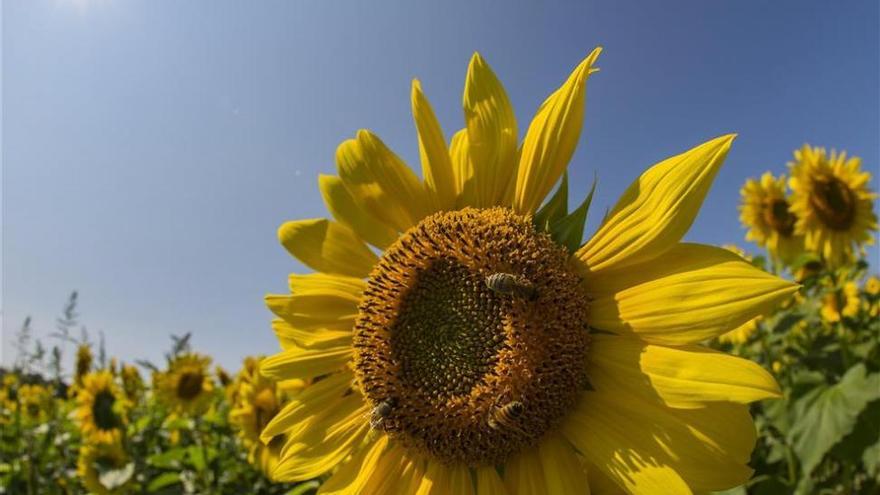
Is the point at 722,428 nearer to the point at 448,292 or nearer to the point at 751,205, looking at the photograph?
the point at 448,292

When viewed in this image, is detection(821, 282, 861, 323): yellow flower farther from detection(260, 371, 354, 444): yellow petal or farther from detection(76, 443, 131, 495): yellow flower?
detection(76, 443, 131, 495): yellow flower

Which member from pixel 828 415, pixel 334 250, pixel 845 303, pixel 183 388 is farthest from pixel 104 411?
pixel 845 303

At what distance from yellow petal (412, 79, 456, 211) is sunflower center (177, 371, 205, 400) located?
9335 mm

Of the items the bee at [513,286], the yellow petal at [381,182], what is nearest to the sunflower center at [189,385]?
the yellow petal at [381,182]

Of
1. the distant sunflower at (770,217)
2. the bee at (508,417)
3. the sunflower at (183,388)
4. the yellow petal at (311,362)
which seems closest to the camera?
the bee at (508,417)

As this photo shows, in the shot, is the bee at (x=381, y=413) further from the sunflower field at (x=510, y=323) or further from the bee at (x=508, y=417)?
the bee at (x=508, y=417)

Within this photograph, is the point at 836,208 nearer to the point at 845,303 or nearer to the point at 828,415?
the point at 845,303

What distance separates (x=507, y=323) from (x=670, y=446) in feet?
2.15

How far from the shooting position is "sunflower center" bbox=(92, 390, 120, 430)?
9.34m

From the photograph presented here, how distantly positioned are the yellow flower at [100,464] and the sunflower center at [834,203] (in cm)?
836

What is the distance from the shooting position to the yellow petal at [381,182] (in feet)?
8.99

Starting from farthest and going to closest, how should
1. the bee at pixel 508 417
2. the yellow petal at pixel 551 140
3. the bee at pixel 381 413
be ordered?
1. the bee at pixel 381 413
2. the yellow petal at pixel 551 140
3. the bee at pixel 508 417

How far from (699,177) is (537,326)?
0.71m

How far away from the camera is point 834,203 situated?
7637mm
